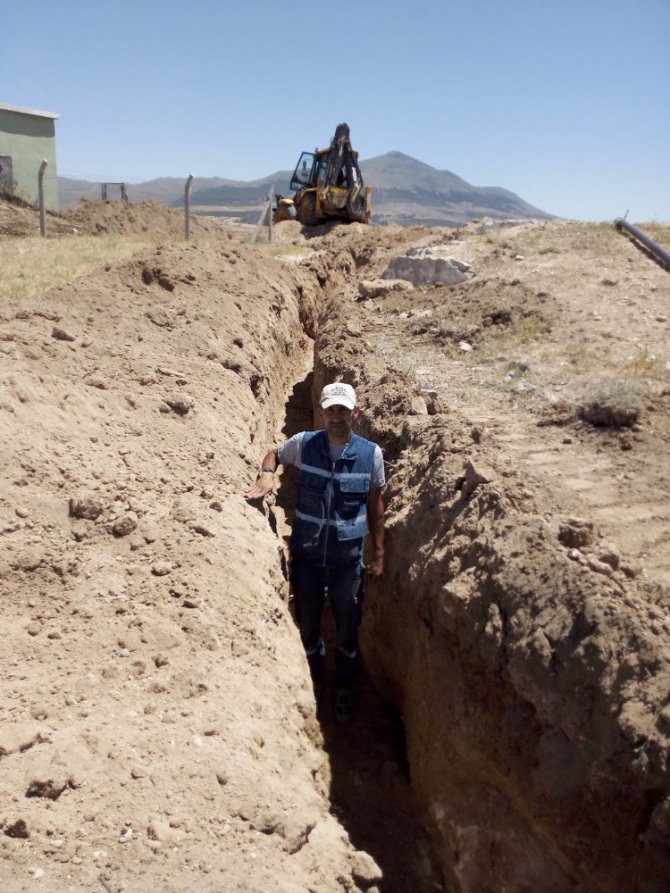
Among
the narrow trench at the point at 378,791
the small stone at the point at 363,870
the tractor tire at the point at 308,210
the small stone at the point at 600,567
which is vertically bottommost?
the narrow trench at the point at 378,791

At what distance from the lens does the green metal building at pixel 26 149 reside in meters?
22.4

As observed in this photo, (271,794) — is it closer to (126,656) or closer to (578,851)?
(126,656)

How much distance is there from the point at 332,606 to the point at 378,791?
1148mm

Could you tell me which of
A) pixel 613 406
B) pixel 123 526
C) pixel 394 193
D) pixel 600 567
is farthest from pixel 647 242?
pixel 394 193

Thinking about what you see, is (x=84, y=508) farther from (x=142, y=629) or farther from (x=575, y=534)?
(x=575, y=534)

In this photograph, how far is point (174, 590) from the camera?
408cm

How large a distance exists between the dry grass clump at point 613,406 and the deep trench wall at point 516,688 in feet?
3.11

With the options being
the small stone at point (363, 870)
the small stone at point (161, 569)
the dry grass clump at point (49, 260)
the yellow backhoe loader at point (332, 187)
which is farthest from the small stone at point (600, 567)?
the yellow backhoe loader at point (332, 187)

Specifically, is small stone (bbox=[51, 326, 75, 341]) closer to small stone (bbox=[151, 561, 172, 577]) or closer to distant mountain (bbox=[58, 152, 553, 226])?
small stone (bbox=[151, 561, 172, 577])

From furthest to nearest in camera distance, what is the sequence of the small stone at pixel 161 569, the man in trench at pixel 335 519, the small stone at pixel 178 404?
the small stone at pixel 178 404, the man in trench at pixel 335 519, the small stone at pixel 161 569

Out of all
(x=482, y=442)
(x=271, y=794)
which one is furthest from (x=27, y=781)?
(x=482, y=442)

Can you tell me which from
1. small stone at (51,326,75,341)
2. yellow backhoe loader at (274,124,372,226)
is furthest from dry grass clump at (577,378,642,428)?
yellow backhoe loader at (274,124,372,226)

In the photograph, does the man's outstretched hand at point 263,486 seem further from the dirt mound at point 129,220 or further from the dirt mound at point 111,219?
the dirt mound at point 129,220

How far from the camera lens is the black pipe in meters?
10.1
